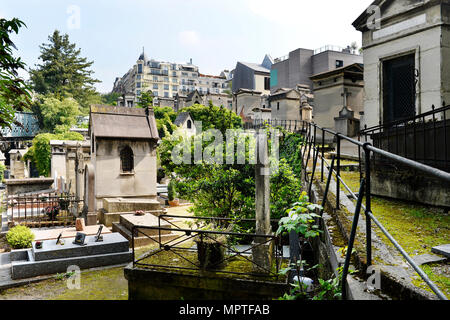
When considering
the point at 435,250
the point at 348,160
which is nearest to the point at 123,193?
the point at 348,160

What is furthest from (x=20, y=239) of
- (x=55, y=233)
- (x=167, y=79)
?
(x=167, y=79)

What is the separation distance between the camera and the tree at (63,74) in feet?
191

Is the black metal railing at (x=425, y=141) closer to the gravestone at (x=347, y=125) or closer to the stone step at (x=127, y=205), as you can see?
the gravestone at (x=347, y=125)

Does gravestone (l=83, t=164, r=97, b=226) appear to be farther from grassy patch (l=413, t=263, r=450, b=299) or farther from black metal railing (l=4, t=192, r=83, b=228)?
grassy patch (l=413, t=263, r=450, b=299)

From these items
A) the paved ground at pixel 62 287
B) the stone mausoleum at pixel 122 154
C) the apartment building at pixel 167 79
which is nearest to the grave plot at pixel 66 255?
the paved ground at pixel 62 287

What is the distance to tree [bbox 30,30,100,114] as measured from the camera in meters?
58.2

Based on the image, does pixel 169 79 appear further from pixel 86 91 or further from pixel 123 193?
pixel 123 193

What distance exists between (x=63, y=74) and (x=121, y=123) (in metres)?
49.3

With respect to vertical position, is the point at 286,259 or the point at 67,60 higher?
the point at 67,60

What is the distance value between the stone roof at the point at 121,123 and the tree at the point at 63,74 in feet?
143

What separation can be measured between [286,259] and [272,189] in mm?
3010

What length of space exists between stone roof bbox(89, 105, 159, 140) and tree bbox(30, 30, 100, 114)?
43566 mm

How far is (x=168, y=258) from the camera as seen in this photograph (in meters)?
6.64

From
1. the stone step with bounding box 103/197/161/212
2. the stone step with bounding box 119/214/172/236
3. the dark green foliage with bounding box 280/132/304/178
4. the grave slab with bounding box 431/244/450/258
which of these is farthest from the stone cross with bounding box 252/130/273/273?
the stone step with bounding box 103/197/161/212
